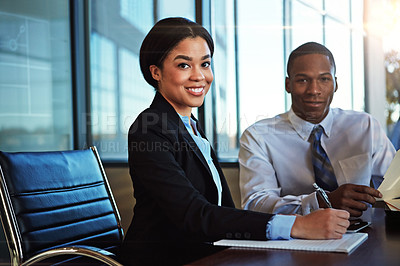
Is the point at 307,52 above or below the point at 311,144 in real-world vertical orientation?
above

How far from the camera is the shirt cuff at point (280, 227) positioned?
1.11 meters

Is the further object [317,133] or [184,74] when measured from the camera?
[317,133]

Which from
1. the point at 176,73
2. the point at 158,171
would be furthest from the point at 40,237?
the point at 176,73

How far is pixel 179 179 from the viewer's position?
126cm

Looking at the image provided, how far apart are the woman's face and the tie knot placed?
2.88ft

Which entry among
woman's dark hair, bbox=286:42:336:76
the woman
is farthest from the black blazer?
woman's dark hair, bbox=286:42:336:76

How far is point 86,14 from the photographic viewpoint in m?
3.87


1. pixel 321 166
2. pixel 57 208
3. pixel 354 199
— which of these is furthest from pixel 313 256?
pixel 321 166

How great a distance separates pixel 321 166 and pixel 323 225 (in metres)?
1.11

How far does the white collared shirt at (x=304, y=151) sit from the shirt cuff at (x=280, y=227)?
895 millimetres

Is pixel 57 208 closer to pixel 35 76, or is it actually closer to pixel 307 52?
pixel 307 52

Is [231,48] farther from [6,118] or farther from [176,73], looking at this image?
[176,73]

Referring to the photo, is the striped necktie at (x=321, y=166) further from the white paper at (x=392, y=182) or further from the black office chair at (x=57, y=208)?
the black office chair at (x=57, y=208)

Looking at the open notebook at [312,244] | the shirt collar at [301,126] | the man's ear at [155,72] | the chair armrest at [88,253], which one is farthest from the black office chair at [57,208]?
the shirt collar at [301,126]
